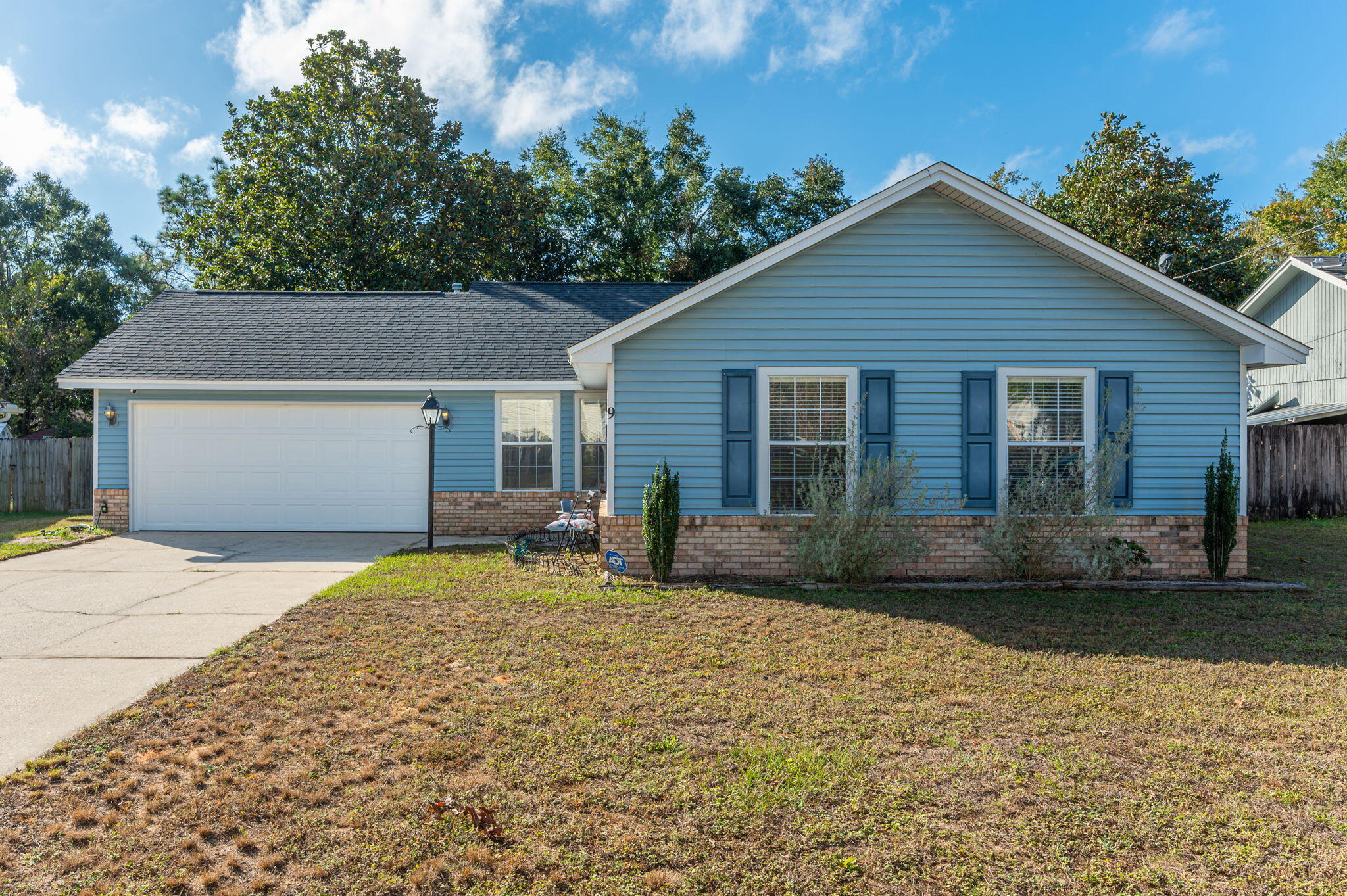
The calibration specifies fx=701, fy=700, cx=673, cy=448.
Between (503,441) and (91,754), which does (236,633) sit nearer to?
(91,754)

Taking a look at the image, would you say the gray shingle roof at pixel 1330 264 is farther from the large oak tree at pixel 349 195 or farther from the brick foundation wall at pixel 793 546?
the large oak tree at pixel 349 195

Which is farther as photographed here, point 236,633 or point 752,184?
point 752,184

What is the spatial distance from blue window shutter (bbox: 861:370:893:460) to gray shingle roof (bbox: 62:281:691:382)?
5.69 meters

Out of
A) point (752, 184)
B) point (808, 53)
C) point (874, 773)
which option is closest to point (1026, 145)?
point (752, 184)

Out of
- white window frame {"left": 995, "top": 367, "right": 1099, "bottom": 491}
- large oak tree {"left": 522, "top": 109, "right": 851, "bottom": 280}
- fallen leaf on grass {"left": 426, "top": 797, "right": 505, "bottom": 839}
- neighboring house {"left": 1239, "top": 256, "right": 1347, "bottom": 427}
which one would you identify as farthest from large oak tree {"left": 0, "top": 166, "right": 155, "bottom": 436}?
neighboring house {"left": 1239, "top": 256, "right": 1347, "bottom": 427}

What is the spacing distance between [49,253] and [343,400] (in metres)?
28.3

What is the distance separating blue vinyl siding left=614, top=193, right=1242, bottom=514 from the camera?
8.03 metres

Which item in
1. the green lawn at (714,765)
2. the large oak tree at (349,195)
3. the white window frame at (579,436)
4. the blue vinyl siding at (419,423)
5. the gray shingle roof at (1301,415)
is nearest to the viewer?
the green lawn at (714,765)

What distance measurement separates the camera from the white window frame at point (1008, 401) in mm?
7988

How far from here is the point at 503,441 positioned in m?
12.2

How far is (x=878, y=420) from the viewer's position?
805cm

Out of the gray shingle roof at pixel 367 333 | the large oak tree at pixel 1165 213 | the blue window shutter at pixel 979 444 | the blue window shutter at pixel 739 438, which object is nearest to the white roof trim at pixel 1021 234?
the blue window shutter at pixel 739 438

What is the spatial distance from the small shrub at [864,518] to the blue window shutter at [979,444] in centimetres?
26

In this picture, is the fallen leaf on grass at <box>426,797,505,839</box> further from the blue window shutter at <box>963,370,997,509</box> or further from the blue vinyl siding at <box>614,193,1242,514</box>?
the blue window shutter at <box>963,370,997,509</box>
